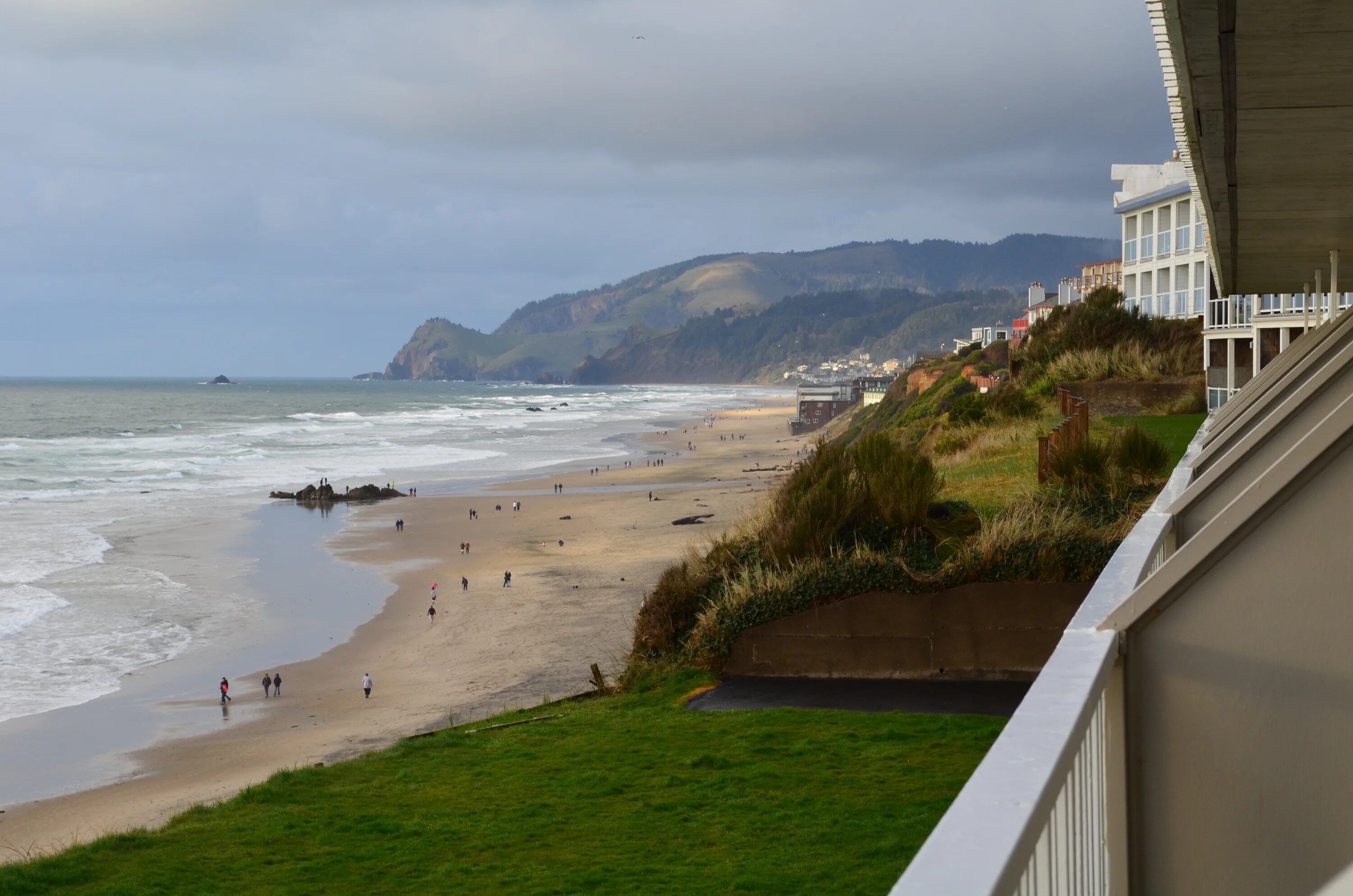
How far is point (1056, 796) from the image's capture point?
1.60 m

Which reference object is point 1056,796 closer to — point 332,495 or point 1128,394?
point 1128,394

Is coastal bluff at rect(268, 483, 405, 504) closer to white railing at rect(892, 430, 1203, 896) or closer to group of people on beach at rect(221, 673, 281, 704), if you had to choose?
group of people on beach at rect(221, 673, 281, 704)

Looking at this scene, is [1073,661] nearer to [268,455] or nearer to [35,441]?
[268,455]

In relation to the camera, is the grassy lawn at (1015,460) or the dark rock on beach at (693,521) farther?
the dark rock on beach at (693,521)

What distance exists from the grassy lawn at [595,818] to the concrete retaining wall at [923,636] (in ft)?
4.95

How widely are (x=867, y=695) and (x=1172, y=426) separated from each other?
11253 mm

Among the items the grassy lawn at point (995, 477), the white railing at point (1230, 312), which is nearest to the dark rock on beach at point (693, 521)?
the white railing at point (1230, 312)

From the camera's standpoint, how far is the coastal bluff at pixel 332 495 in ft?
153

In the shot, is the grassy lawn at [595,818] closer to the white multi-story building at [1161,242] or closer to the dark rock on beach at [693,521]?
the white multi-story building at [1161,242]

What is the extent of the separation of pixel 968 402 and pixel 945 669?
1521cm

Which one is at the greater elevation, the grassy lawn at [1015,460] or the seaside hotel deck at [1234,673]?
the seaside hotel deck at [1234,673]

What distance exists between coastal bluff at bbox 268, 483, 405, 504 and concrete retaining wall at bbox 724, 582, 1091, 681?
36505 millimetres

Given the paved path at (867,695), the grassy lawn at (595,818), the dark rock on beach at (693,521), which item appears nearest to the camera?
the grassy lawn at (595,818)

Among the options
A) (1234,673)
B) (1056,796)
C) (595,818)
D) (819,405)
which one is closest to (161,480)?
(595,818)
